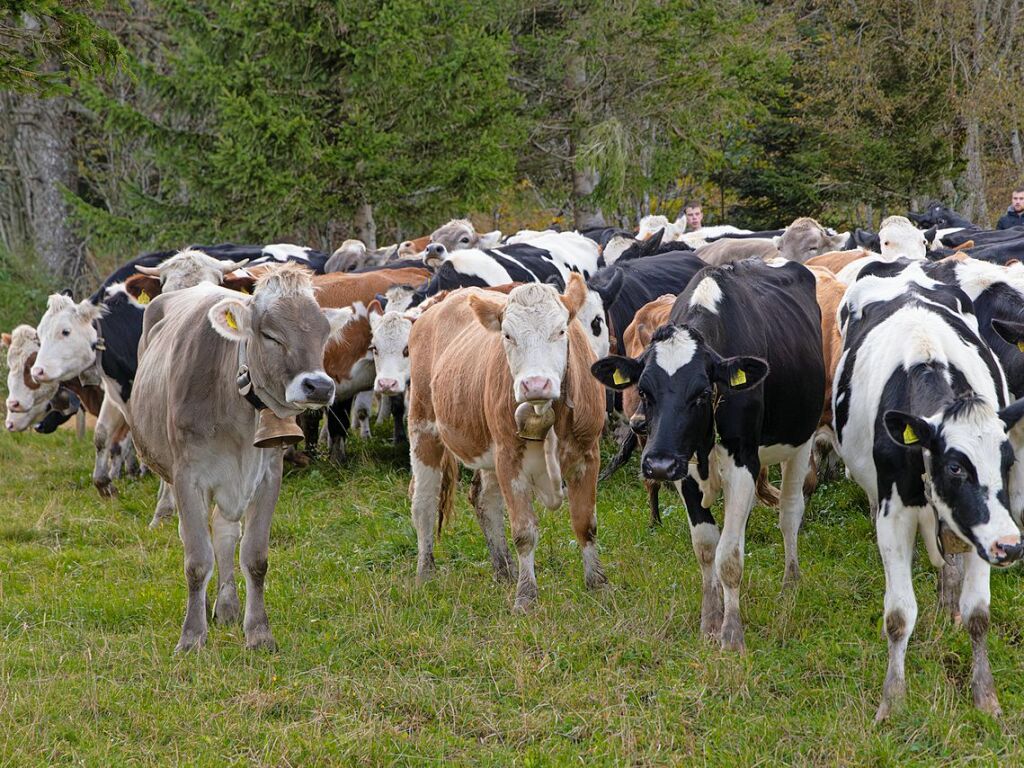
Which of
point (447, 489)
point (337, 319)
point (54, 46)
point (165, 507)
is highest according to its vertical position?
point (54, 46)

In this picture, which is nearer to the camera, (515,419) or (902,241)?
(515,419)

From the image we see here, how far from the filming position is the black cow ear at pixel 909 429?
4.90 metres

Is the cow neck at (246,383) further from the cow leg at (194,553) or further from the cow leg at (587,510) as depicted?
the cow leg at (587,510)

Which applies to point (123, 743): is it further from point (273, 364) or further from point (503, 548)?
point (503, 548)

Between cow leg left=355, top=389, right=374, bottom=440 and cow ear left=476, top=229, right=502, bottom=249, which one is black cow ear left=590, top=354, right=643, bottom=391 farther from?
cow ear left=476, top=229, right=502, bottom=249

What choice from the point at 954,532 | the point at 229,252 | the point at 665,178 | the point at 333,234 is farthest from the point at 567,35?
the point at 954,532

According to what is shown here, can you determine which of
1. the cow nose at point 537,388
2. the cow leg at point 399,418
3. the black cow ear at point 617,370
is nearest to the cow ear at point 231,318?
the cow nose at point 537,388

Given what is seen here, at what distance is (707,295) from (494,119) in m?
15.1

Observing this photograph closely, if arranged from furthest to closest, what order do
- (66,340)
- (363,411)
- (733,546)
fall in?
1. (363,411)
2. (66,340)
3. (733,546)

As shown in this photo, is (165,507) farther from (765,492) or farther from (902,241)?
(902,241)

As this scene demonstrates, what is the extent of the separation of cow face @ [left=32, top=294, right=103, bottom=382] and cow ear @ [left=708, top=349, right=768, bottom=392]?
7190 millimetres

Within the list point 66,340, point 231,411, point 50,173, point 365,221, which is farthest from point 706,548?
point 50,173

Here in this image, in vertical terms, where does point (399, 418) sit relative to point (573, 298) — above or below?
below

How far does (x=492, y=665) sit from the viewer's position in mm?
5941
